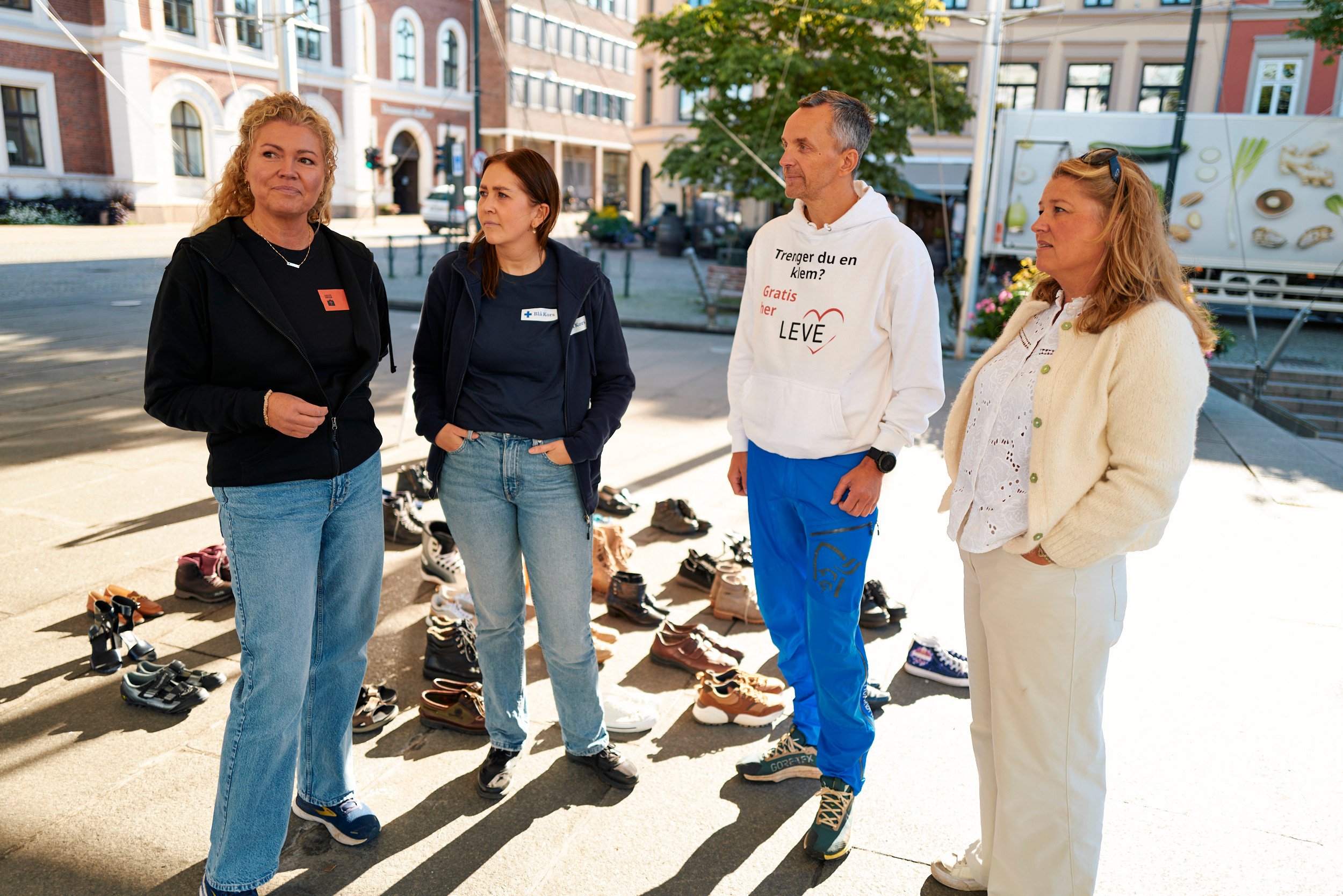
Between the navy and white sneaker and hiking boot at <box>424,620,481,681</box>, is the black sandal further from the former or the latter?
the navy and white sneaker

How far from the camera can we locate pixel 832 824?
8.78ft

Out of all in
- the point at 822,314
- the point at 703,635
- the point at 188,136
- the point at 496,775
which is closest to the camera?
the point at 822,314

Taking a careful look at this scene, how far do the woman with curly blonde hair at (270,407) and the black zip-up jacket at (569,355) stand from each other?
0.92 ft

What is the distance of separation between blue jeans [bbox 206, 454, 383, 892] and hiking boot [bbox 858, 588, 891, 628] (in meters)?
2.45

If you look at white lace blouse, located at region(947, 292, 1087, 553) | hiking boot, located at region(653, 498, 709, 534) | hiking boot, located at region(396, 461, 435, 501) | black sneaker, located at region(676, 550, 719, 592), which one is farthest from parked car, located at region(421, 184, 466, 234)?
white lace blouse, located at region(947, 292, 1087, 553)

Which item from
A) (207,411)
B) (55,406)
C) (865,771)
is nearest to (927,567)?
(865,771)

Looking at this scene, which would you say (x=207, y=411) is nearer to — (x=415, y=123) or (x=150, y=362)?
(x=150, y=362)

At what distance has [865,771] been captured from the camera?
3113 millimetres

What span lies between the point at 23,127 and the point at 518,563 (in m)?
33.2

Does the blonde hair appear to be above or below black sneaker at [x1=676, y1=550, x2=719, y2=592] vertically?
above

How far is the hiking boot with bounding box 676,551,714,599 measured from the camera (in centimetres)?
473

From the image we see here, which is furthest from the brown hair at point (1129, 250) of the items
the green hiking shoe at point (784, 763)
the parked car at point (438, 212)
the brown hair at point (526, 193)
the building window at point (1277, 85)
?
the building window at point (1277, 85)

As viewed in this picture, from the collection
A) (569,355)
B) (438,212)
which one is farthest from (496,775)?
(438,212)

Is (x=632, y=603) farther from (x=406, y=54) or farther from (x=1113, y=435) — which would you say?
(x=406, y=54)
